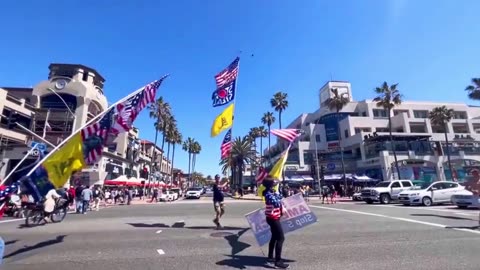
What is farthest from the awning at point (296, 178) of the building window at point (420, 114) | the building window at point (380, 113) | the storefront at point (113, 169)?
the storefront at point (113, 169)

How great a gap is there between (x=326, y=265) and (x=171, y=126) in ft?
208

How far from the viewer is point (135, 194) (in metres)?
56.2

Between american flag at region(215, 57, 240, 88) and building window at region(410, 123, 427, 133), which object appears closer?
american flag at region(215, 57, 240, 88)

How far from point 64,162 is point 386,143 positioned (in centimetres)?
5083

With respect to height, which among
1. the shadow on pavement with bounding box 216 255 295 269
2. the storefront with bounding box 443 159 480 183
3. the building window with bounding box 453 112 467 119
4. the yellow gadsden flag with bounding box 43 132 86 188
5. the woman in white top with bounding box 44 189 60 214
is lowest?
the shadow on pavement with bounding box 216 255 295 269

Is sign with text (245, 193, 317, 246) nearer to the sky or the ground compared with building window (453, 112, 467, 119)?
nearer to the ground

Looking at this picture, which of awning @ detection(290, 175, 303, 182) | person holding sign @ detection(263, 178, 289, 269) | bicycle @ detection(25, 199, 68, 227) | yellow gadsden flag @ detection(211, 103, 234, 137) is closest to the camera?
person holding sign @ detection(263, 178, 289, 269)

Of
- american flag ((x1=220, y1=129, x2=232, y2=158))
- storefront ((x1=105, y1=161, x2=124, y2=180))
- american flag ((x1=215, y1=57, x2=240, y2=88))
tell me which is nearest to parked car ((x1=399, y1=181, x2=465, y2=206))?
american flag ((x1=220, y1=129, x2=232, y2=158))

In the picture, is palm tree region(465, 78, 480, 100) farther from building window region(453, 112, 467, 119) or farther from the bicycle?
the bicycle

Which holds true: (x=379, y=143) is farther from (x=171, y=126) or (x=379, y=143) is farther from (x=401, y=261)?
(x=401, y=261)

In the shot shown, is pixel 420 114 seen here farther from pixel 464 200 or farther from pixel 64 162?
pixel 64 162

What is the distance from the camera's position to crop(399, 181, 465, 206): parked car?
2255cm

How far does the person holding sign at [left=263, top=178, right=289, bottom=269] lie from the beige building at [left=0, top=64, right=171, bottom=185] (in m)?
41.9

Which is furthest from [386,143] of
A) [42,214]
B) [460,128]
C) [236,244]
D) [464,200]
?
[42,214]
